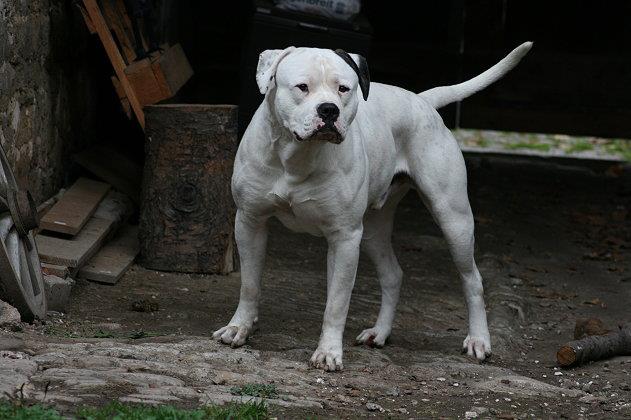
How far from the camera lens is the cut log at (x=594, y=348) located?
5.66 m

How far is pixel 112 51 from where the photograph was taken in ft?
23.5

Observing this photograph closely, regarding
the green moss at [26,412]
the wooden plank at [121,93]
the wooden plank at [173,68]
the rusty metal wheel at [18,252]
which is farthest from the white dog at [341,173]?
the wooden plank at [173,68]

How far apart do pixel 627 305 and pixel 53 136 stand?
12.7ft

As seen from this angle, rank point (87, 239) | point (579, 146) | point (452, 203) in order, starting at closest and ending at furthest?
point (452, 203), point (87, 239), point (579, 146)

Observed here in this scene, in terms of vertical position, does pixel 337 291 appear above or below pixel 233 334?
above

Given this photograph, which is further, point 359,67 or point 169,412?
point 359,67

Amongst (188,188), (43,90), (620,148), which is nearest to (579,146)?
(620,148)

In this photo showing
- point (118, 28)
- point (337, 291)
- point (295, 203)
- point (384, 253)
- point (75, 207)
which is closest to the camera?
point (295, 203)

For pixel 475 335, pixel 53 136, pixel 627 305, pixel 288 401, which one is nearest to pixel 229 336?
pixel 288 401

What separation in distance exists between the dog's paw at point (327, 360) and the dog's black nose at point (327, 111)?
1.14 m

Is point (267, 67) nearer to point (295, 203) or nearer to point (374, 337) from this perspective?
point (295, 203)

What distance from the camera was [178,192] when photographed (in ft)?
22.9

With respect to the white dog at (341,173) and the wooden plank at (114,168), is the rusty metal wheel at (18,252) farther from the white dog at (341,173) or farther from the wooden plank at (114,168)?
the wooden plank at (114,168)

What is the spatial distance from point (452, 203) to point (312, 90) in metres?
1.37
